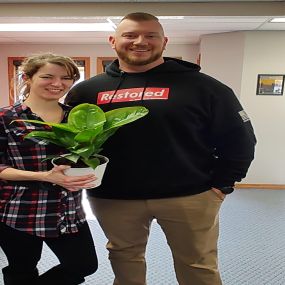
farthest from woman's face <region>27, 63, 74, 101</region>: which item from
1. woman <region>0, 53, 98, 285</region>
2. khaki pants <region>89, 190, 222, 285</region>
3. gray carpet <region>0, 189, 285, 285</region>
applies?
gray carpet <region>0, 189, 285, 285</region>

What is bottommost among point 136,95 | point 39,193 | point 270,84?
point 39,193

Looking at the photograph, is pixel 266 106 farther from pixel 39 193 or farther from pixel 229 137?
pixel 39 193

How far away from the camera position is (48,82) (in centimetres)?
135

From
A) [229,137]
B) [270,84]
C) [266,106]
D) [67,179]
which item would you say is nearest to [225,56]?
[270,84]

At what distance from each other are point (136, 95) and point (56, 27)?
285 centimetres

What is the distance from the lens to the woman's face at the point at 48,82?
1.35 metres

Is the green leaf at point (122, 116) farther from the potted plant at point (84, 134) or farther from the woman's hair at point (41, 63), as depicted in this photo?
the woman's hair at point (41, 63)

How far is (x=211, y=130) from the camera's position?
1.56 meters

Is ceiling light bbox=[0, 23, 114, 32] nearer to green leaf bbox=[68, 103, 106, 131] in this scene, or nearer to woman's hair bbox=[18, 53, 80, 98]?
woman's hair bbox=[18, 53, 80, 98]

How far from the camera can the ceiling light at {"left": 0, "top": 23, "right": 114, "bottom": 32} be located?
3691mm

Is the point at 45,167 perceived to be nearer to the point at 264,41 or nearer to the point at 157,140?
the point at 157,140

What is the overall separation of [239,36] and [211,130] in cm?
294

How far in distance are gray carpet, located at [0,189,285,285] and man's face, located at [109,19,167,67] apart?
4.74 feet

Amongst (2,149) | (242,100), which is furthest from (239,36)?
(2,149)
